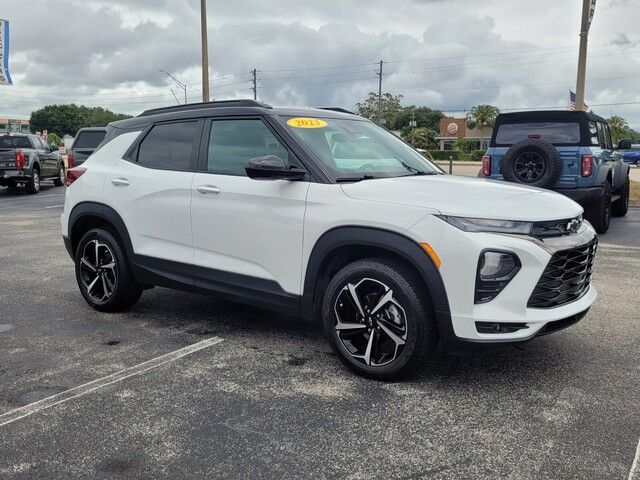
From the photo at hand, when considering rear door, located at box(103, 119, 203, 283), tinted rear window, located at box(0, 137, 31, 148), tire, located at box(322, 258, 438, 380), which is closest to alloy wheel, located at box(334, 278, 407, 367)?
tire, located at box(322, 258, 438, 380)

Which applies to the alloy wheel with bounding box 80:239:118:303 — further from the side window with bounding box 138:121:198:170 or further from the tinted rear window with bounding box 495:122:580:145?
the tinted rear window with bounding box 495:122:580:145

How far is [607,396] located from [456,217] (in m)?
1.38

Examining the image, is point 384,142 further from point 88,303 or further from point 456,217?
point 88,303

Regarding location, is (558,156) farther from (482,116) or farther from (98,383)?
(482,116)

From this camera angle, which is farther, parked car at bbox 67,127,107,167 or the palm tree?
the palm tree

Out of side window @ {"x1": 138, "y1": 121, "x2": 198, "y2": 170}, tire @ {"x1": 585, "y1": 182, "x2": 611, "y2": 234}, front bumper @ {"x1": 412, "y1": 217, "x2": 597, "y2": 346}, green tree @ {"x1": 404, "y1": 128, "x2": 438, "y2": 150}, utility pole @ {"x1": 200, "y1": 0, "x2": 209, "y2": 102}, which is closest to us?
front bumper @ {"x1": 412, "y1": 217, "x2": 597, "y2": 346}

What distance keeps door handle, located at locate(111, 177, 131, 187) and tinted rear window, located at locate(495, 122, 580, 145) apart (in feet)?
22.2

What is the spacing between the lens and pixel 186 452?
3012 millimetres

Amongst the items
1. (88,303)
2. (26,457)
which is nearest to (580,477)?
(26,457)

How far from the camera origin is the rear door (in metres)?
4.73

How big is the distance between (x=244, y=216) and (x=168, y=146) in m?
1.14

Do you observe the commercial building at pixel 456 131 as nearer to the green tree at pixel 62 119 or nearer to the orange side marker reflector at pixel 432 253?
the green tree at pixel 62 119

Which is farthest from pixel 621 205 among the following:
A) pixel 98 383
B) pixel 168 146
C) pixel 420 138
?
pixel 420 138

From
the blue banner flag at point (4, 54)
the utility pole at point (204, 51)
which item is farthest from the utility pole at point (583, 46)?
the blue banner flag at point (4, 54)
